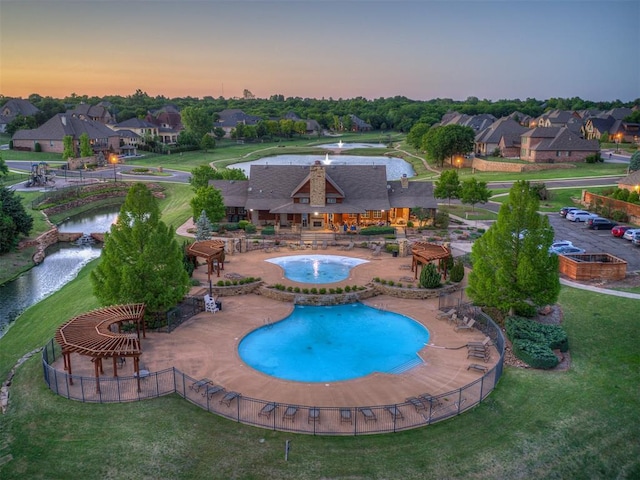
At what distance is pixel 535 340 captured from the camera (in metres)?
27.8

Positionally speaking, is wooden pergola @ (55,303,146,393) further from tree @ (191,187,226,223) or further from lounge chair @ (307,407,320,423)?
tree @ (191,187,226,223)

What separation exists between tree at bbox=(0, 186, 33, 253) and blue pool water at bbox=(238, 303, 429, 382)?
1253 inches

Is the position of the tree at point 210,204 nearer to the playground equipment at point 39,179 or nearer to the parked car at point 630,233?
the parked car at point 630,233

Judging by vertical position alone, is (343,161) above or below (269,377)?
above

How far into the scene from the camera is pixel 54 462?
1873 cm

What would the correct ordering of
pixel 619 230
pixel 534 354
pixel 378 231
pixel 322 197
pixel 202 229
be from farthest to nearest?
1. pixel 322 197
2. pixel 378 231
3. pixel 619 230
4. pixel 202 229
5. pixel 534 354

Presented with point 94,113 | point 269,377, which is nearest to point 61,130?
point 94,113

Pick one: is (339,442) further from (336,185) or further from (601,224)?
(601,224)

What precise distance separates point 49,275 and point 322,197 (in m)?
26.5

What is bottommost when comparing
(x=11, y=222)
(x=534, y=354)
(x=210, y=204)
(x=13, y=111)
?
(x=534, y=354)

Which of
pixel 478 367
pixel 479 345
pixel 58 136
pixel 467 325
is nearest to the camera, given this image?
pixel 478 367

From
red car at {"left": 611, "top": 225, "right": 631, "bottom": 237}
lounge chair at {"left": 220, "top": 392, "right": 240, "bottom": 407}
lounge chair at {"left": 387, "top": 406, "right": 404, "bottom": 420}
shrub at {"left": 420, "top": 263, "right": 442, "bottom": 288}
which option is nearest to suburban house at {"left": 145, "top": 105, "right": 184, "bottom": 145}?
red car at {"left": 611, "top": 225, "right": 631, "bottom": 237}

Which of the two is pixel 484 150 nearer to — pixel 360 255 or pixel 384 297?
pixel 360 255

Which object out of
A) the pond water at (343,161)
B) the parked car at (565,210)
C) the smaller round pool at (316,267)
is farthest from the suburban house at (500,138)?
the smaller round pool at (316,267)
